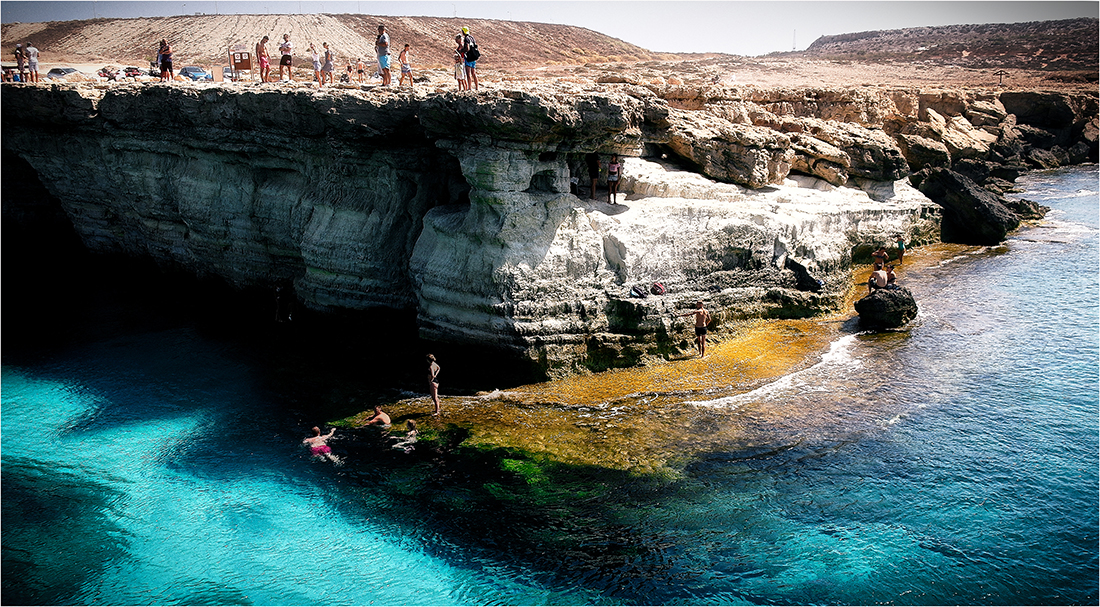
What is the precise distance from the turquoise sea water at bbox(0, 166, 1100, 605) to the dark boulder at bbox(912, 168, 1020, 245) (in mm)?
Answer: 12875

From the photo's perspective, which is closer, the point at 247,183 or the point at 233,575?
the point at 233,575

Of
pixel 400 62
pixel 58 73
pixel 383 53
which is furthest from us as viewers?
pixel 58 73

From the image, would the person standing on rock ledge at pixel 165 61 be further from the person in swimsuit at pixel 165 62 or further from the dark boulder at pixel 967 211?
the dark boulder at pixel 967 211

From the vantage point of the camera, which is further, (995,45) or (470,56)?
(995,45)

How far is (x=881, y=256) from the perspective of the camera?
101 ft

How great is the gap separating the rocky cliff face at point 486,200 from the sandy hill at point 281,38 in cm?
2318

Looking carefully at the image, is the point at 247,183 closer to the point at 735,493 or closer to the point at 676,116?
the point at 676,116

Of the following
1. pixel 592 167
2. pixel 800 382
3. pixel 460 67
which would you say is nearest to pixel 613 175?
pixel 592 167

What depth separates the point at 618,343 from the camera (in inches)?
925

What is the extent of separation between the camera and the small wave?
2141 centimetres

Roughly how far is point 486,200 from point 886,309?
43.9ft

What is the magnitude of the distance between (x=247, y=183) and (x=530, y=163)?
12963 mm

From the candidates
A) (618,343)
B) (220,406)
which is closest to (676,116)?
(618,343)

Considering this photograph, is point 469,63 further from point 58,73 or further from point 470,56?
point 58,73
